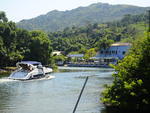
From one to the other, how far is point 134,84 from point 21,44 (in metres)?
84.7

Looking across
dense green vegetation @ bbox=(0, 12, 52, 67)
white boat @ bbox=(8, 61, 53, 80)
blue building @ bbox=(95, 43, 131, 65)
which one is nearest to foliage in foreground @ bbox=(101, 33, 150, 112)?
white boat @ bbox=(8, 61, 53, 80)

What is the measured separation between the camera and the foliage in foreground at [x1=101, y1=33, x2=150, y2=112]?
2291 centimetres

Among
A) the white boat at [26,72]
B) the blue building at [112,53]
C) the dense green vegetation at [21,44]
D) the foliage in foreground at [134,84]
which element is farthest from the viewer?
the blue building at [112,53]

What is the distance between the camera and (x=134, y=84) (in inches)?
898

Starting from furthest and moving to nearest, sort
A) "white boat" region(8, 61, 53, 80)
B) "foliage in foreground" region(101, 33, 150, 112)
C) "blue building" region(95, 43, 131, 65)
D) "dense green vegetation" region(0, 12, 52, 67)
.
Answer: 1. "blue building" region(95, 43, 131, 65)
2. "dense green vegetation" region(0, 12, 52, 67)
3. "white boat" region(8, 61, 53, 80)
4. "foliage in foreground" region(101, 33, 150, 112)

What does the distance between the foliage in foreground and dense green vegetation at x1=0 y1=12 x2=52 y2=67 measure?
219 ft

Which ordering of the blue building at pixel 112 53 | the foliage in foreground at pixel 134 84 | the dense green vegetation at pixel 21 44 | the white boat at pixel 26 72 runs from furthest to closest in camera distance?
the blue building at pixel 112 53 → the dense green vegetation at pixel 21 44 → the white boat at pixel 26 72 → the foliage in foreground at pixel 134 84

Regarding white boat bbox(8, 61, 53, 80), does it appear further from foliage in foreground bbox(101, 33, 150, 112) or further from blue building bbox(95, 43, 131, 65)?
blue building bbox(95, 43, 131, 65)

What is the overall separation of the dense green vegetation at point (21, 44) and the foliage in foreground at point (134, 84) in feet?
219

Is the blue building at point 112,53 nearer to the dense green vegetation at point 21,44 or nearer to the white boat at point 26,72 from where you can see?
the dense green vegetation at point 21,44

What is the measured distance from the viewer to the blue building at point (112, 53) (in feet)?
492

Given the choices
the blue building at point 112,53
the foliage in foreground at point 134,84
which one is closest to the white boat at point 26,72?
the foliage in foreground at point 134,84

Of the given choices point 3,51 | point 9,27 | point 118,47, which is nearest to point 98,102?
point 3,51

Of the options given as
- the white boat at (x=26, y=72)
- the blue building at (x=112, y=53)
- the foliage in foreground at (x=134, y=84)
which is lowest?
the blue building at (x=112, y=53)
